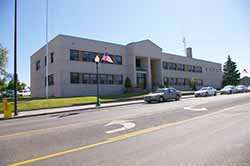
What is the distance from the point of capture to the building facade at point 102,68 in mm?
33969

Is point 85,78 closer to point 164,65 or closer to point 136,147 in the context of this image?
point 164,65

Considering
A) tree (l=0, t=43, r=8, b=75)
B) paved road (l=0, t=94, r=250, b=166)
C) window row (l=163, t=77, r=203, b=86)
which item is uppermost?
tree (l=0, t=43, r=8, b=75)

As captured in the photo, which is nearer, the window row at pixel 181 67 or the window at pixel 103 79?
the window at pixel 103 79

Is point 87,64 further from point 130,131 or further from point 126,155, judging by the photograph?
point 126,155

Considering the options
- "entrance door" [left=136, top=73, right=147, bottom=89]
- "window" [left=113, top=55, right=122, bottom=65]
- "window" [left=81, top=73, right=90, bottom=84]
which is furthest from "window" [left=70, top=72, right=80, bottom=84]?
"entrance door" [left=136, top=73, right=147, bottom=89]

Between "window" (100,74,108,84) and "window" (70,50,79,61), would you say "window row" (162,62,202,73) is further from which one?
"window" (70,50,79,61)

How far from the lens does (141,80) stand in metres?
44.0

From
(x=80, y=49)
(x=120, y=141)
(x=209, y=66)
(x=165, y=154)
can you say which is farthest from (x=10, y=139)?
(x=209, y=66)

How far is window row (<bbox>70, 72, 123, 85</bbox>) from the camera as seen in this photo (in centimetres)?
3459

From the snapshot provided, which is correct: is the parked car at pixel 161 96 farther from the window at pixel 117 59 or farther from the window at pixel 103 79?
the window at pixel 117 59

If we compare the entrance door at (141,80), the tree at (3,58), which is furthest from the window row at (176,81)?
the tree at (3,58)

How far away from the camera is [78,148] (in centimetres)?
597

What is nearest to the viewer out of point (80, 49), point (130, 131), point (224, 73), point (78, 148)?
point (78, 148)

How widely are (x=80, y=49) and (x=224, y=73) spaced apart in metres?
51.0
